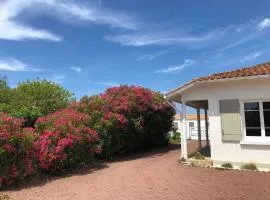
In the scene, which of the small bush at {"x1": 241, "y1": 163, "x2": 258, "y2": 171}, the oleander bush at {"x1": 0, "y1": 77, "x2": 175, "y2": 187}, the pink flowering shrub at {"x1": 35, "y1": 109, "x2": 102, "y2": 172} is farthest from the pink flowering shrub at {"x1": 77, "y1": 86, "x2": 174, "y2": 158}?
the small bush at {"x1": 241, "y1": 163, "x2": 258, "y2": 171}

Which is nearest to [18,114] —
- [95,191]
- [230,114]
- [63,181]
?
[63,181]

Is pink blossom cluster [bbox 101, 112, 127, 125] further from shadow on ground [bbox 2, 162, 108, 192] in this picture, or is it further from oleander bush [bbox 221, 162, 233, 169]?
oleander bush [bbox 221, 162, 233, 169]

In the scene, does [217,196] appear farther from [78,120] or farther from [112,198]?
[78,120]

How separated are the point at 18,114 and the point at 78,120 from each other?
4.68 metres

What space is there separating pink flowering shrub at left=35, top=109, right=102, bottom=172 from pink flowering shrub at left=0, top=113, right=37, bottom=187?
56 cm

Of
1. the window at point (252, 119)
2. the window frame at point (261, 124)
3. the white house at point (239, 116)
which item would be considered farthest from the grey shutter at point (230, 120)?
the window at point (252, 119)

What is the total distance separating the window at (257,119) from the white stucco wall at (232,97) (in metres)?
0.30

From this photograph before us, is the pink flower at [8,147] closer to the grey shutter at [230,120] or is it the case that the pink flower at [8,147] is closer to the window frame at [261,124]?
the grey shutter at [230,120]

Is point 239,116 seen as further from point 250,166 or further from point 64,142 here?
point 64,142

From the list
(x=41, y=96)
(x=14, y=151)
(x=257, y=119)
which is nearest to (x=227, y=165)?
(x=257, y=119)

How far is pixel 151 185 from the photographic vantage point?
1033 cm

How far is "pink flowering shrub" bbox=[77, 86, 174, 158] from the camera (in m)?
16.2

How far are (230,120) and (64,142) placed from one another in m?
6.43

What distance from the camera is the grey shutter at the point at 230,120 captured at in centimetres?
1280
